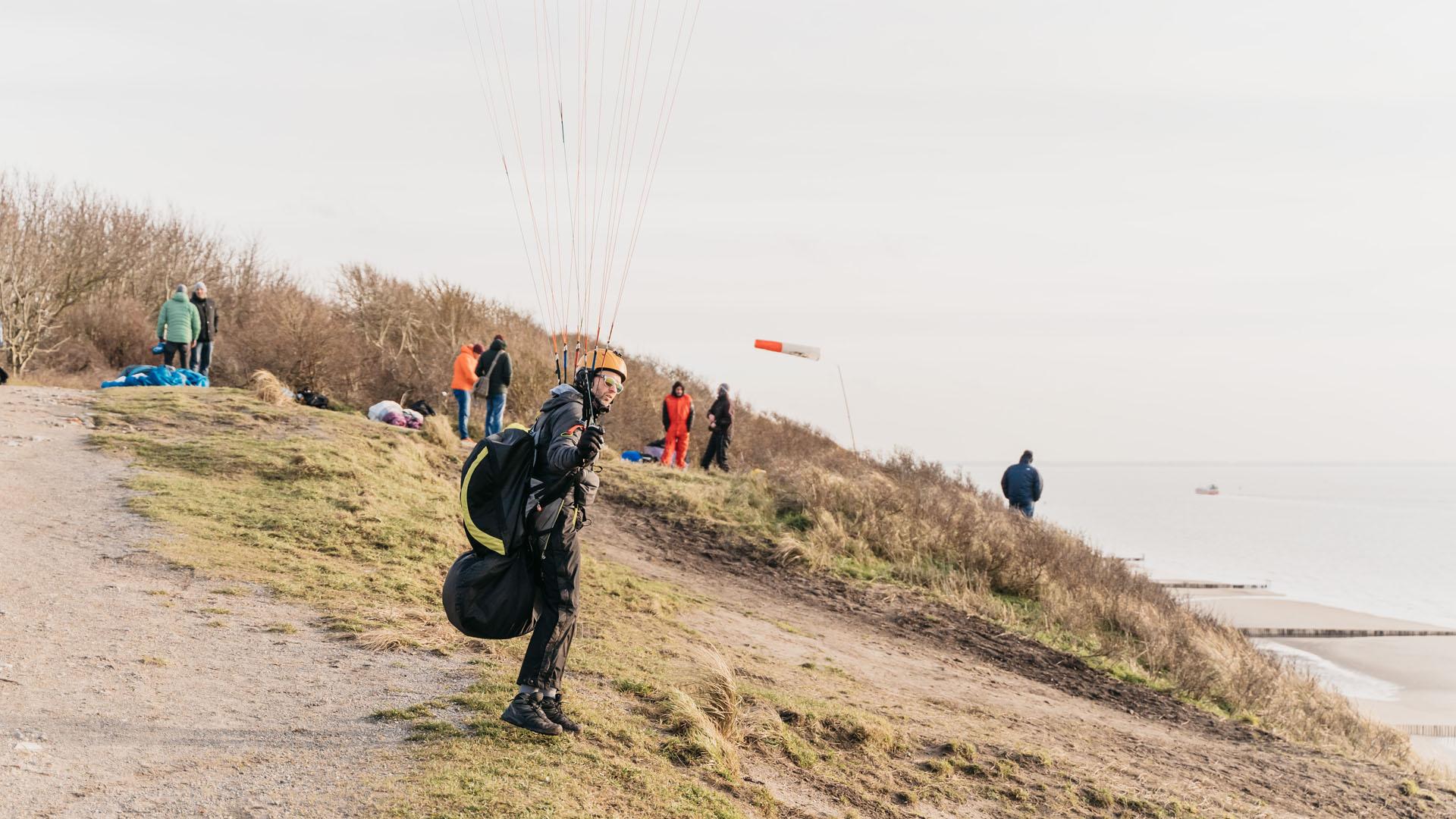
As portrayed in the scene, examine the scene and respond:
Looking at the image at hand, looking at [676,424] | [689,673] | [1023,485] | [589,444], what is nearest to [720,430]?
[676,424]

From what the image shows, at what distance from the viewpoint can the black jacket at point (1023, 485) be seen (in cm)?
2281

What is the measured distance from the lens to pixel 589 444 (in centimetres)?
539

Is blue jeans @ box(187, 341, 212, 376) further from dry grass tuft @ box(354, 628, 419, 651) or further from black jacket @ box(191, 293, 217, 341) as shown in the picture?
dry grass tuft @ box(354, 628, 419, 651)

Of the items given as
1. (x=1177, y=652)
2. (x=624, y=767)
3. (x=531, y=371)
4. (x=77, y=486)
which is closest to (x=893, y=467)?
(x=531, y=371)

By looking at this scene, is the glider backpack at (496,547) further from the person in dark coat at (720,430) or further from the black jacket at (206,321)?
the black jacket at (206,321)

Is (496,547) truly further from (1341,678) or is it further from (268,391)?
(1341,678)

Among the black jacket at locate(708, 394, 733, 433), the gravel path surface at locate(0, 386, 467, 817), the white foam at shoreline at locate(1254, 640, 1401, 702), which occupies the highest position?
the black jacket at locate(708, 394, 733, 433)

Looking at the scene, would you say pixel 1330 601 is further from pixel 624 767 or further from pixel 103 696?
pixel 103 696

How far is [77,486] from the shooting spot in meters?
11.6

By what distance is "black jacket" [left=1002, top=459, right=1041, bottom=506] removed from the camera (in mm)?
22812

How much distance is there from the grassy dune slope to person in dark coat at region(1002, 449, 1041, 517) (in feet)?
19.4

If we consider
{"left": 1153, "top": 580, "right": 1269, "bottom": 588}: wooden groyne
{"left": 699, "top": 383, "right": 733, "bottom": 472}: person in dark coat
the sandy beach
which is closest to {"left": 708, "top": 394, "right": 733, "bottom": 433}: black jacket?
{"left": 699, "top": 383, "right": 733, "bottom": 472}: person in dark coat

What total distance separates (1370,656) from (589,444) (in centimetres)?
2223

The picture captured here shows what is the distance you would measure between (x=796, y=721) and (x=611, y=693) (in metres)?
1.49
